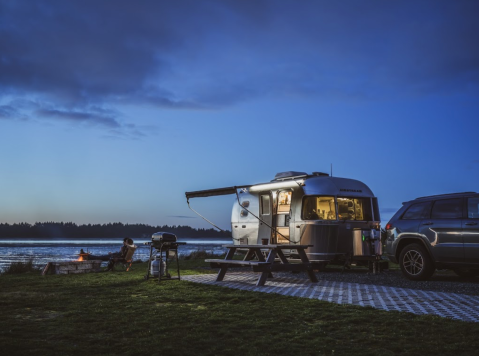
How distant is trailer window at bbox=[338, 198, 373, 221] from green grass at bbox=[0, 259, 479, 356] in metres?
5.98

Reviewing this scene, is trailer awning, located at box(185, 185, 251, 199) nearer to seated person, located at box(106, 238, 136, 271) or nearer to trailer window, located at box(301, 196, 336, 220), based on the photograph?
trailer window, located at box(301, 196, 336, 220)

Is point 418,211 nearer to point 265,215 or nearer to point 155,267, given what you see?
point 265,215

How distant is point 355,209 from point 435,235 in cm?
394

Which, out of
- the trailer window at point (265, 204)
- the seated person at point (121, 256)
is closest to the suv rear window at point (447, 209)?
the trailer window at point (265, 204)

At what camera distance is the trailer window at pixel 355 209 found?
44.8 feet

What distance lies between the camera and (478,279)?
10.7 metres

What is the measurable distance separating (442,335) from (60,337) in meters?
3.66

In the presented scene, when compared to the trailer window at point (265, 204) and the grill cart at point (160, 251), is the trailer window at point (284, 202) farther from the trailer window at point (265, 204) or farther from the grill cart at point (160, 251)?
the grill cart at point (160, 251)

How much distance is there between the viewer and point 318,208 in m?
13.6

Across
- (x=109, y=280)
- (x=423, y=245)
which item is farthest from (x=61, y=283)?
(x=423, y=245)

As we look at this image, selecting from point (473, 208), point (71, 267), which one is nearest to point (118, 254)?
point (71, 267)

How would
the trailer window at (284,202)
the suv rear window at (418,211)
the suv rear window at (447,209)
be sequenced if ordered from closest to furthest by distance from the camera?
the suv rear window at (447,209) < the suv rear window at (418,211) < the trailer window at (284,202)

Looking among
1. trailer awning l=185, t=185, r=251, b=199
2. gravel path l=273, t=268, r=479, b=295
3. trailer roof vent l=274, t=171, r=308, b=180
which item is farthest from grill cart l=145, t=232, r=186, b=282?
trailer roof vent l=274, t=171, r=308, b=180

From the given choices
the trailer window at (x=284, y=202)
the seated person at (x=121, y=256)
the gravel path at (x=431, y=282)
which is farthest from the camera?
the trailer window at (x=284, y=202)
